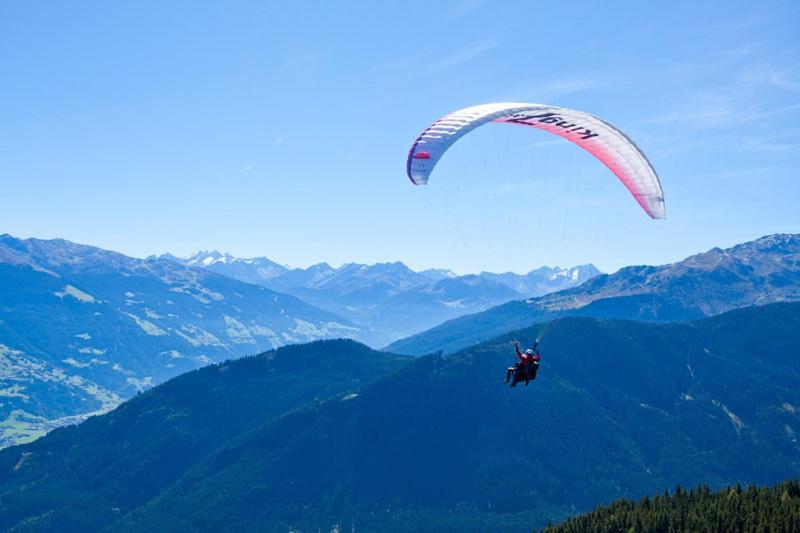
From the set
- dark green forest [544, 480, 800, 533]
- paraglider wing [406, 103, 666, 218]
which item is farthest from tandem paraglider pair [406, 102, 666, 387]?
dark green forest [544, 480, 800, 533]

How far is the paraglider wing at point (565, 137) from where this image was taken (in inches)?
2259

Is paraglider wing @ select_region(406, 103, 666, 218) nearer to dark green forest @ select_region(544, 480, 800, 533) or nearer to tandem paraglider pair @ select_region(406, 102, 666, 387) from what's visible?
tandem paraglider pair @ select_region(406, 102, 666, 387)

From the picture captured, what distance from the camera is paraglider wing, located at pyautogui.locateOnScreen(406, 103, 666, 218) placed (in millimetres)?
57375

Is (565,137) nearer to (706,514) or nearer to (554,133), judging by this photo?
(554,133)

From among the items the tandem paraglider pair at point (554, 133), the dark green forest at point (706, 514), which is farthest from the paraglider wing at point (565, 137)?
the dark green forest at point (706, 514)

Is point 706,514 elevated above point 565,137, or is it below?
below

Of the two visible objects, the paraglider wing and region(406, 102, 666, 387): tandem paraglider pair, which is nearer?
region(406, 102, 666, 387): tandem paraglider pair

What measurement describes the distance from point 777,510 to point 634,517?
1096 inches

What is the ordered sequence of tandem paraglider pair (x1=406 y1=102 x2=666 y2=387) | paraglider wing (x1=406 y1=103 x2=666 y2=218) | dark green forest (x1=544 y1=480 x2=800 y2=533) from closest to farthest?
tandem paraglider pair (x1=406 y1=102 x2=666 y2=387) < paraglider wing (x1=406 y1=103 x2=666 y2=218) < dark green forest (x1=544 y1=480 x2=800 y2=533)

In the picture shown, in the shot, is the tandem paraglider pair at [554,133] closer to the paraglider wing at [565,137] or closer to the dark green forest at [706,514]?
the paraglider wing at [565,137]

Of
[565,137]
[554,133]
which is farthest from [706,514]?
[554,133]

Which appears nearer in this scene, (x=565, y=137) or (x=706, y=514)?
(x=565, y=137)

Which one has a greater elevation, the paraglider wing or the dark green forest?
the paraglider wing

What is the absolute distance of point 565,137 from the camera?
66.4 m
